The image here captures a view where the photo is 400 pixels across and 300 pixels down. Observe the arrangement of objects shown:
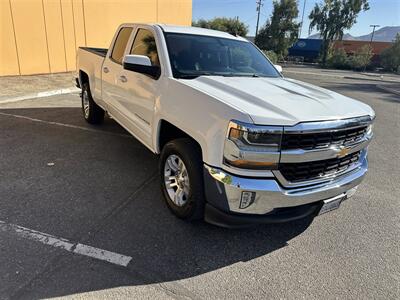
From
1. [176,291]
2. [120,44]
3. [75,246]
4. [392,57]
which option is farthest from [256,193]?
[392,57]

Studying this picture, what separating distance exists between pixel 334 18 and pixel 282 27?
1373cm

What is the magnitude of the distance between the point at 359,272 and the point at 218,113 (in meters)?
1.82

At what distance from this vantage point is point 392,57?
2111 inches

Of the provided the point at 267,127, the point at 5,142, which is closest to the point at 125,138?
the point at 5,142

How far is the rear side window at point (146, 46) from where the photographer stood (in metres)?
3.82

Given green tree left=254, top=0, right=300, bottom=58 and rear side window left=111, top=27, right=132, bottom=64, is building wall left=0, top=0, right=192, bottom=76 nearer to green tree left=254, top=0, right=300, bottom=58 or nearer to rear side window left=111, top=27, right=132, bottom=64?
rear side window left=111, top=27, right=132, bottom=64

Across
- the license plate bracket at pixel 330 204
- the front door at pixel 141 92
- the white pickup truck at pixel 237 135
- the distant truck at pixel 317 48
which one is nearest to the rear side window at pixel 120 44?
the front door at pixel 141 92

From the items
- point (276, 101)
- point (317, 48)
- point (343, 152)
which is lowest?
point (343, 152)

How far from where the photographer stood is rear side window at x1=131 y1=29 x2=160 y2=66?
382 centimetres

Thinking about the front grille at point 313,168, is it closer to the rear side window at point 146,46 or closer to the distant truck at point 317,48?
the rear side window at point 146,46

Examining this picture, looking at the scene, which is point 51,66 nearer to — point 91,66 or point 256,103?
point 91,66

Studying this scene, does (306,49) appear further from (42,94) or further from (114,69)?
(114,69)

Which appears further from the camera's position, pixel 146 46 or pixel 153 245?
pixel 146 46

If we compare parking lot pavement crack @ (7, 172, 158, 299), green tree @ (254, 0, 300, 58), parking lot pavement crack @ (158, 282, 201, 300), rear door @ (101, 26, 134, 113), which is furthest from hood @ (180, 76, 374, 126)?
green tree @ (254, 0, 300, 58)
